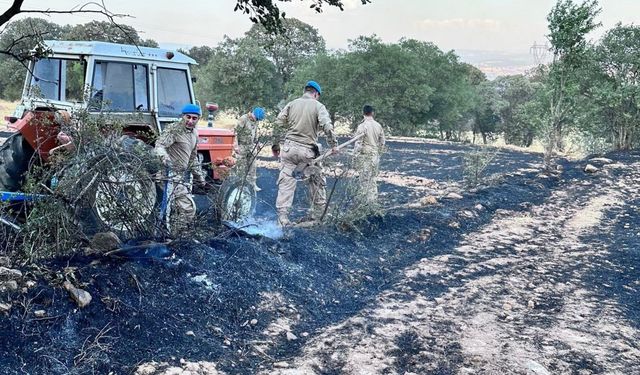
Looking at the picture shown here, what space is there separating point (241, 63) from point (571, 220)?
20784 mm

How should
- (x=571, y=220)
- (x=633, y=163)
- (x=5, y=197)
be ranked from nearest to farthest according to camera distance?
(x=5, y=197) < (x=571, y=220) < (x=633, y=163)

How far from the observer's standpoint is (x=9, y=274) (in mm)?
3674

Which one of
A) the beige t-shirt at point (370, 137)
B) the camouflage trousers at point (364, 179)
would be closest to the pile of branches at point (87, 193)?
the camouflage trousers at point (364, 179)

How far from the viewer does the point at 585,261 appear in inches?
261

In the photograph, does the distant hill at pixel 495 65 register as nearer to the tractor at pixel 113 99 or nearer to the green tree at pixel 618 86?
the green tree at pixel 618 86

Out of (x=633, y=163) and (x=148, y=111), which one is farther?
(x=633, y=163)

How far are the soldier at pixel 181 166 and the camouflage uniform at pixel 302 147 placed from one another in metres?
1.38

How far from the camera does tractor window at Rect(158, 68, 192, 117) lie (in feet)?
22.2

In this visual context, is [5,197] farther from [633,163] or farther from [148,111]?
[633,163]

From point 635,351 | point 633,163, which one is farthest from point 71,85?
point 633,163

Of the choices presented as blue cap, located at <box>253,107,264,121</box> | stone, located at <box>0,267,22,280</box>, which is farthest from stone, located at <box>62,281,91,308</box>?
blue cap, located at <box>253,107,264,121</box>

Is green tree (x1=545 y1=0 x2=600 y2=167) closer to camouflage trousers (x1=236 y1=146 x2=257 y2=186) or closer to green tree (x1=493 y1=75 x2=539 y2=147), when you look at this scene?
camouflage trousers (x1=236 y1=146 x2=257 y2=186)

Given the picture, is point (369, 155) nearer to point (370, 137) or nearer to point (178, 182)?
point (370, 137)

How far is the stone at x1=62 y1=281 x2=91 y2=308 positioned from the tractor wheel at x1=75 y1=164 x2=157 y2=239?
68 cm
